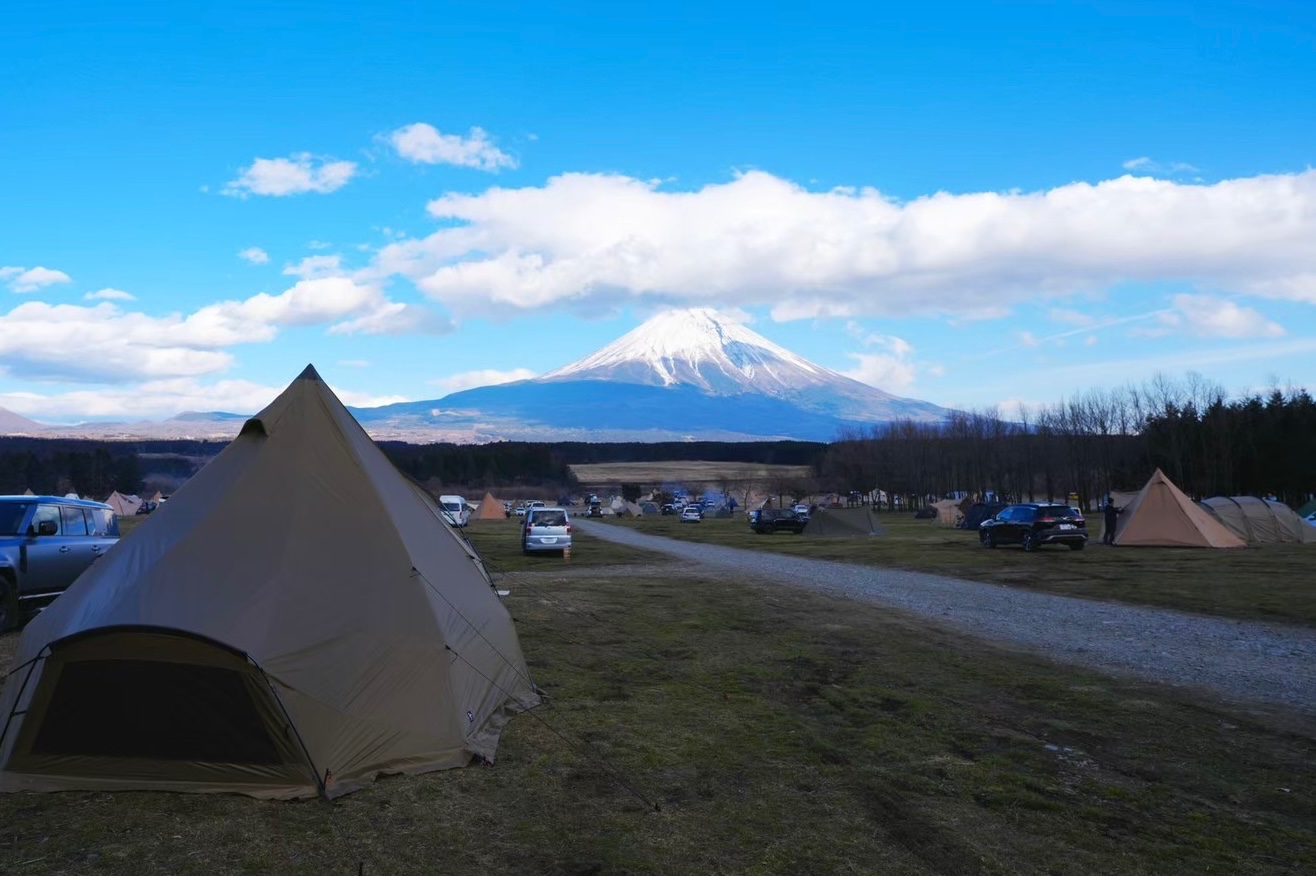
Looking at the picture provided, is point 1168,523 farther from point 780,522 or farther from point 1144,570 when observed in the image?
point 780,522

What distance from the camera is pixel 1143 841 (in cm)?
626

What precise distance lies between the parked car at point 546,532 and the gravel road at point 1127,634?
10.6 meters

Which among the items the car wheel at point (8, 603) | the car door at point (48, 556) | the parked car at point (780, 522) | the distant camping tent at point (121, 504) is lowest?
the distant camping tent at point (121, 504)

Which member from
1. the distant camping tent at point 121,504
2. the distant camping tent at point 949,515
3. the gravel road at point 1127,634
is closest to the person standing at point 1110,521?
the gravel road at point 1127,634

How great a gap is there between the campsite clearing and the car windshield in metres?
8.83

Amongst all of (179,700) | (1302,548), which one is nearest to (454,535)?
(179,700)

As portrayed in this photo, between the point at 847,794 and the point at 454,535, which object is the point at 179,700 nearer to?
the point at 454,535

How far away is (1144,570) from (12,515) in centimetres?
2608

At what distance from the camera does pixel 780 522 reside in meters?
55.7

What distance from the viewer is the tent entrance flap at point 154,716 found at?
23.3 feet

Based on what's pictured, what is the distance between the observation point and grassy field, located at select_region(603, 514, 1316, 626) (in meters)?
19.4

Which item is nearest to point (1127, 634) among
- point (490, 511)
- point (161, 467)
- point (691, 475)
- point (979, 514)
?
point (979, 514)

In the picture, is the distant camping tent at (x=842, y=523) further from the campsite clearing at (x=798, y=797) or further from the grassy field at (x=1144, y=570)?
the campsite clearing at (x=798, y=797)

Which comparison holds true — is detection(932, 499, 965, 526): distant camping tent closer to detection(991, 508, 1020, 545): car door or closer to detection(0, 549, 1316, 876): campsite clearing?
detection(991, 508, 1020, 545): car door
